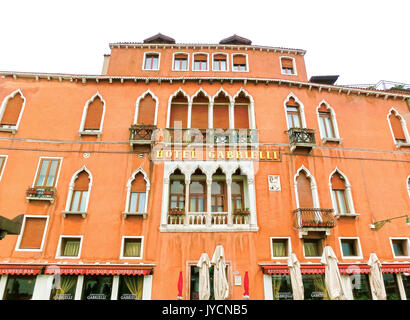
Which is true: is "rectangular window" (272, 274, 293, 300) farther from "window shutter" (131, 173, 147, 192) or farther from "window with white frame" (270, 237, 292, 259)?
"window shutter" (131, 173, 147, 192)

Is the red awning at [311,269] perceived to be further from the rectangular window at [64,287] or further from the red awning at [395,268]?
the rectangular window at [64,287]

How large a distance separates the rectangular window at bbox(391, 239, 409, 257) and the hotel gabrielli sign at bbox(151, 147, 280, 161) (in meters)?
7.58

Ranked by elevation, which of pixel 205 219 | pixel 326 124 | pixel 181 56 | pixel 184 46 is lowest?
pixel 205 219

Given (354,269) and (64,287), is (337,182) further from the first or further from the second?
(64,287)

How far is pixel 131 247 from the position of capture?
12578 mm

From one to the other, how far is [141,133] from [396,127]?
16200mm

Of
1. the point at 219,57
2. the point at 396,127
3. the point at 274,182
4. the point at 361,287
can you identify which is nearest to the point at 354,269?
the point at 361,287

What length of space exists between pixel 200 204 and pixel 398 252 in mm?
10799

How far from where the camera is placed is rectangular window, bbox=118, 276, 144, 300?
11570 millimetres

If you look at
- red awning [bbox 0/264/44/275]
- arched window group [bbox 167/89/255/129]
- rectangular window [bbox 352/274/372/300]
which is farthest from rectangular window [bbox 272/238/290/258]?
red awning [bbox 0/264/44/275]

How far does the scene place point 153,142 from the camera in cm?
1420

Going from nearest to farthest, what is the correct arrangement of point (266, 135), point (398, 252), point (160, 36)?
point (398, 252) < point (266, 135) < point (160, 36)
